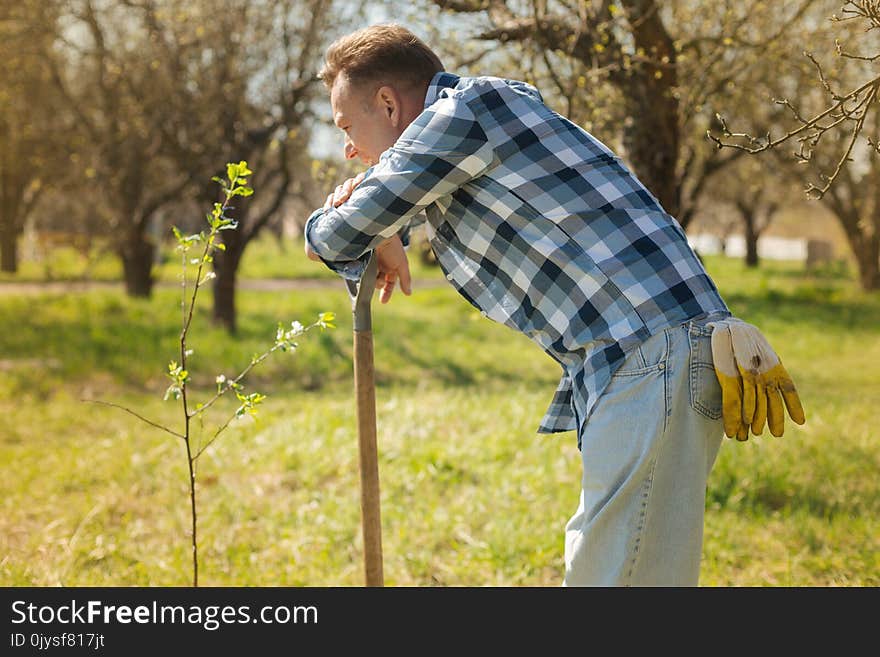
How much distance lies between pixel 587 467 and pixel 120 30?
13.7 meters

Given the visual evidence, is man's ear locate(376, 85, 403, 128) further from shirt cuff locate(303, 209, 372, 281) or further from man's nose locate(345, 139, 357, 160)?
shirt cuff locate(303, 209, 372, 281)

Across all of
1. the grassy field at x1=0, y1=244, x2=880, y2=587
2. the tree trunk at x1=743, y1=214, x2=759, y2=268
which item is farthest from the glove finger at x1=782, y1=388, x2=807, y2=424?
the tree trunk at x1=743, y1=214, x2=759, y2=268

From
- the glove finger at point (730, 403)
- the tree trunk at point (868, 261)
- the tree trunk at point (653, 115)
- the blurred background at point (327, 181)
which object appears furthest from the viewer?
the tree trunk at point (868, 261)

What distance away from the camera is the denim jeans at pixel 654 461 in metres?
2.03

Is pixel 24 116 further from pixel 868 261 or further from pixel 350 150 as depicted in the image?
pixel 868 261

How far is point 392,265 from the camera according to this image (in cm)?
263

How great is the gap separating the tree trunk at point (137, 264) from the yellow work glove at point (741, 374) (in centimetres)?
1452

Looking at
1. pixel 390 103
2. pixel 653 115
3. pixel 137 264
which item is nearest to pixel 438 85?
pixel 390 103

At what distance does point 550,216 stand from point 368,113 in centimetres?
53

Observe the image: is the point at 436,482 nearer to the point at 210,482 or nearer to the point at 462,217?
the point at 210,482

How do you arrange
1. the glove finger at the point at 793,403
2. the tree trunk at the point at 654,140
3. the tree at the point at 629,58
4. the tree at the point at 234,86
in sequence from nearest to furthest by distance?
the glove finger at the point at 793,403, the tree at the point at 629,58, the tree trunk at the point at 654,140, the tree at the point at 234,86

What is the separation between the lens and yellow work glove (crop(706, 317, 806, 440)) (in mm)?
2021

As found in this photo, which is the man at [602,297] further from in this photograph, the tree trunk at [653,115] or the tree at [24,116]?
the tree at [24,116]

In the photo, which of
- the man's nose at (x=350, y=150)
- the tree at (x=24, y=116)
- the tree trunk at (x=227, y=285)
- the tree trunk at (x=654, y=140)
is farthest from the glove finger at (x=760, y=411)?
the tree at (x=24, y=116)
